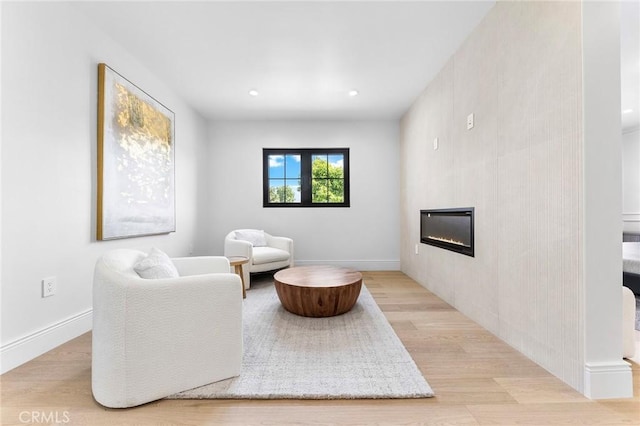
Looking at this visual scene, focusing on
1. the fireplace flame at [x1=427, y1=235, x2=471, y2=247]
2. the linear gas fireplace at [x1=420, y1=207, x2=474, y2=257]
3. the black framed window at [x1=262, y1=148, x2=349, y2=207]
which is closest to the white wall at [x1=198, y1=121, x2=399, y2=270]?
the black framed window at [x1=262, y1=148, x2=349, y2=207]

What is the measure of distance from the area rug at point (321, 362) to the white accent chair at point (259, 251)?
1.12 meters

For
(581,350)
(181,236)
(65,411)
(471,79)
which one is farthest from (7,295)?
(471,79)

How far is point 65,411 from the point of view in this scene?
1.34 metres

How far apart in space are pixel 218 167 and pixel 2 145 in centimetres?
314

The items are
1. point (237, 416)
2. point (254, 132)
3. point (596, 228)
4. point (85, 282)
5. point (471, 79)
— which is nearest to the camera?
point (237, 416)

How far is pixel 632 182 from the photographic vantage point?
5.21m

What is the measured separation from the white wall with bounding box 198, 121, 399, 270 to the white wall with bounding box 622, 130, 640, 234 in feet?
13.8

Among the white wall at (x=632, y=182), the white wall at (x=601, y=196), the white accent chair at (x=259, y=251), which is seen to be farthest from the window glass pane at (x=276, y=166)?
the white wall at (x=632, y=182)

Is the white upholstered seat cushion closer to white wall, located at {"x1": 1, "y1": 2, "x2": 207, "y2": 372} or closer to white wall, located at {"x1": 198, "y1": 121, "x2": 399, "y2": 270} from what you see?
white wall, located at {"x1": 198, "y1": 121, "x2": 399, "y2": 270}

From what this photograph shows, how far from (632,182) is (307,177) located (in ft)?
18.6

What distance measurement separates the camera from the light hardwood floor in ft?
4.23

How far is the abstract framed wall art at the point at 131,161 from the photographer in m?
2.37

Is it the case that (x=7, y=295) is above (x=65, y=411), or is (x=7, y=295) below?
above

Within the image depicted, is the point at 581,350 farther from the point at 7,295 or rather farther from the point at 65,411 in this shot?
the point at 7,295
